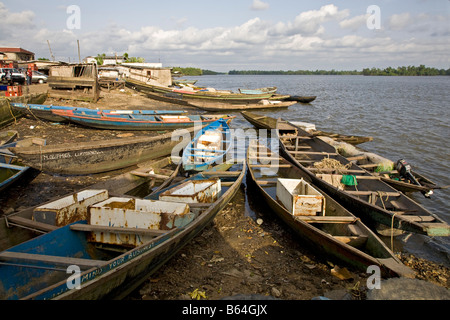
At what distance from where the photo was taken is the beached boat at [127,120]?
1363cm

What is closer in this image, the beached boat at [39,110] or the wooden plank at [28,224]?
the wooden plank at [28,224]

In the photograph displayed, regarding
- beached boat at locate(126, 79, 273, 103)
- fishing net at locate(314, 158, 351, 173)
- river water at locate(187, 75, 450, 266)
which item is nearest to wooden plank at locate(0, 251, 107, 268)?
river water at locate(187, 75, 450, 266)

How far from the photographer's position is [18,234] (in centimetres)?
466

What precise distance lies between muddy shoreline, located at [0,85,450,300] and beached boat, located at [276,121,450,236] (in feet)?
3.05

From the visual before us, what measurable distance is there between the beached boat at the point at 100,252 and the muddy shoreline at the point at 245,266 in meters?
0.56

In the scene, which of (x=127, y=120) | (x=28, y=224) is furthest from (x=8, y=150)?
(x=127, y=120)

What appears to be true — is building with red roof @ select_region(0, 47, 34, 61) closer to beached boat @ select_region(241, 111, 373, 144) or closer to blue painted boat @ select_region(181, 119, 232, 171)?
beached boat @ select_region(241, 111, 373, 144)

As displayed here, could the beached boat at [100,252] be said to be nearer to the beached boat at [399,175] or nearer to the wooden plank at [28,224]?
the wooden plank at [28,224]

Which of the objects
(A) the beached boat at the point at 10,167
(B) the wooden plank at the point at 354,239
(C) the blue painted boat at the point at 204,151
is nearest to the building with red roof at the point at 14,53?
(A) the beached boat at the point at 10,167

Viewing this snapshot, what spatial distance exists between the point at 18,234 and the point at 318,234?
17.9 ft

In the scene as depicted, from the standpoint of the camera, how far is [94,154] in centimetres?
912

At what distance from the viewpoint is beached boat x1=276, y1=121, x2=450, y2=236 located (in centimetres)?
547

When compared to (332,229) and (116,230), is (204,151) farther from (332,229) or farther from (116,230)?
(116,230)
